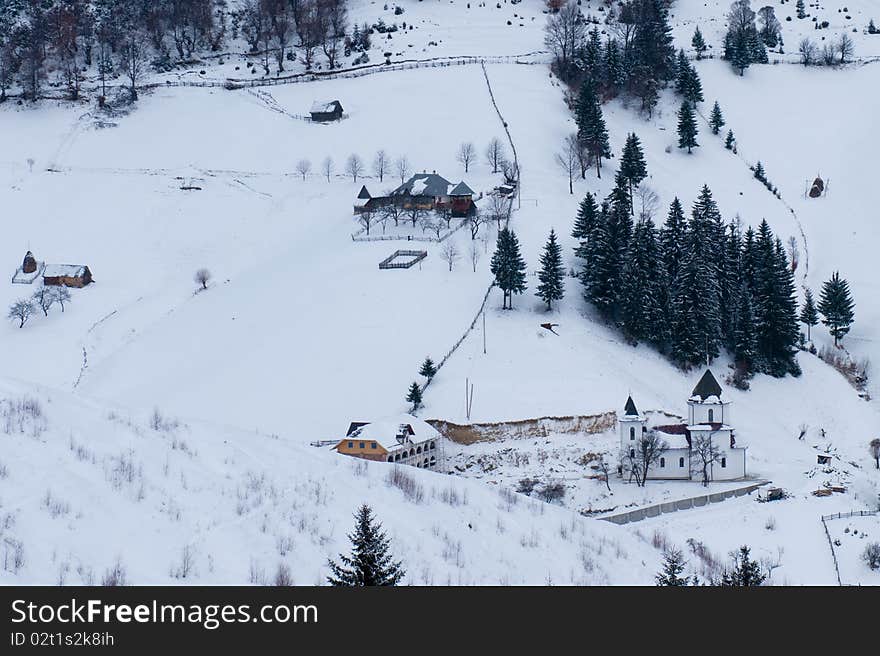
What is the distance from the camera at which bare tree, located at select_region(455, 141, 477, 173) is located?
8700 cm

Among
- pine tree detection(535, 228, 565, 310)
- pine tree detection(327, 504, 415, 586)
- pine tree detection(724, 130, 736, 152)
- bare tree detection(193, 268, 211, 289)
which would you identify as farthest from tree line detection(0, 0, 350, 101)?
pine tree detection(327, 504, 415, 586)

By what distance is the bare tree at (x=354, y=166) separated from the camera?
285 ft

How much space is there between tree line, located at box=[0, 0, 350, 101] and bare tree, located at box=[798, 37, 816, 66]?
4113cm

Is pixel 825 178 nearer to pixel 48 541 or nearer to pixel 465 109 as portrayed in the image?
pixel 465 109

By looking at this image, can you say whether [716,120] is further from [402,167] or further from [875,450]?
[875,450]

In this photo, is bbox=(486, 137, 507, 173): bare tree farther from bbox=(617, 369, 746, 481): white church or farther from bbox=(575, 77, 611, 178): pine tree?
bbox=(617, 369, 746, 481): white church

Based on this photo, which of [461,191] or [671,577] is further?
[461,191]

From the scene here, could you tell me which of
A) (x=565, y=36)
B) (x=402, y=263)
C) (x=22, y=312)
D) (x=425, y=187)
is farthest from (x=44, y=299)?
(x=565, y=36)

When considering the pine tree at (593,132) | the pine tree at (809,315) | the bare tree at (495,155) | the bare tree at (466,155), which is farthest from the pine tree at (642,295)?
the bare tree at (466,155)

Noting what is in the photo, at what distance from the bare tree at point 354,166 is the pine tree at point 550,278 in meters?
24.0

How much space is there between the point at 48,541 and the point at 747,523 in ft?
115

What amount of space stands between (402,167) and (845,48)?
48974 mm

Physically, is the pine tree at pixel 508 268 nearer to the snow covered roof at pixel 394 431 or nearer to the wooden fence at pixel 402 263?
the wooden fence at pixel 402 263

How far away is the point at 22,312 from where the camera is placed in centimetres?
6800
